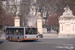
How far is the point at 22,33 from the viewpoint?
31.5 meters

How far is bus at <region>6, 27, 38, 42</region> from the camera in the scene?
30.8 metres

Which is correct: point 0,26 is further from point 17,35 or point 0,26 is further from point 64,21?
point 17,35

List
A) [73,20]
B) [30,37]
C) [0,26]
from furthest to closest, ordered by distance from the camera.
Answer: [0,26], [73,20], [30,37]

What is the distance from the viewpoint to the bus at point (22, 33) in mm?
30844

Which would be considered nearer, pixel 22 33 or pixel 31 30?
pixel 31 30

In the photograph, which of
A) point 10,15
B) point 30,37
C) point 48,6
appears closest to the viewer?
point 30,37

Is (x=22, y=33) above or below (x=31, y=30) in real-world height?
below

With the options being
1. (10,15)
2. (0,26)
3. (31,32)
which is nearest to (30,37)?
(31,32)

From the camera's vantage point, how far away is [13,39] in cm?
3198

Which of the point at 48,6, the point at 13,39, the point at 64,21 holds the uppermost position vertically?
the point at 48,6

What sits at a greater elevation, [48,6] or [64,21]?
[48,6]

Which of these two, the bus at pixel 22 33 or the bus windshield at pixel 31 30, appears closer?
the bus at pixel 22 33

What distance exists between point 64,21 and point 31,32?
516 inches

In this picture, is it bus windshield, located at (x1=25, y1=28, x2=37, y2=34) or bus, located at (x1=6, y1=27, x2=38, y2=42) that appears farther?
bus windshield, located at (x1=25, y1=28, x2=37, y2=34)
